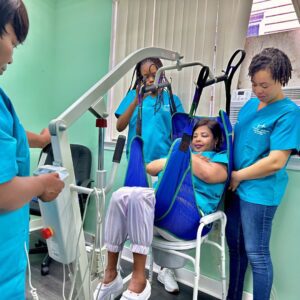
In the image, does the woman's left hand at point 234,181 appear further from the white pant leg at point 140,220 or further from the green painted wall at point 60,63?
the green painted wall at point 60,63

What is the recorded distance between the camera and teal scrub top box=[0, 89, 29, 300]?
70cm

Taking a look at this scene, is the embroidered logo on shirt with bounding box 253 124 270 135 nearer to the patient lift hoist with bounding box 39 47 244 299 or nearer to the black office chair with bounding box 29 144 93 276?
the patient lift hoist with bounding box 39 47 244 299

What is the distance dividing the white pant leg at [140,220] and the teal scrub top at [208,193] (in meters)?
0.29

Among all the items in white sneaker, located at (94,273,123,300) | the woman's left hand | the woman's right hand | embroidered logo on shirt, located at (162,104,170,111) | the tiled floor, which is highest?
embroidered logo on shirt, located at (162,104,170,111)

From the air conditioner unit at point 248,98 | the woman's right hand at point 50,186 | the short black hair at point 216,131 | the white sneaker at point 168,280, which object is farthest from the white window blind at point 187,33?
the woman's right hand at point 50,186

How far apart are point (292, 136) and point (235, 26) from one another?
913 millimetres

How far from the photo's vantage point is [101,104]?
112 centimetres

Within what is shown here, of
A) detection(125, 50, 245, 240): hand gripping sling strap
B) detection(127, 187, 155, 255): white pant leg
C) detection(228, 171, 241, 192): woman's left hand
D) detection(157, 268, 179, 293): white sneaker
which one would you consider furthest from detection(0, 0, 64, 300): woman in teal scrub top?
detection(157, 268, 179, 293): white sneaker

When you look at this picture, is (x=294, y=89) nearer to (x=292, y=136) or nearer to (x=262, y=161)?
(x=292, y=136)

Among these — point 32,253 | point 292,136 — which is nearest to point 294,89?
point 292,136

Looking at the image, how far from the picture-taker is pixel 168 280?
2012 millimetres

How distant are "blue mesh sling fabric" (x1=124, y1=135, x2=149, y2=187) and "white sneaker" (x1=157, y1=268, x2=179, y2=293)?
994 millimetres

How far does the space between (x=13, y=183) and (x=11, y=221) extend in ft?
0.47

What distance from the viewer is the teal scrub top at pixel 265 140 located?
135 centimetres
